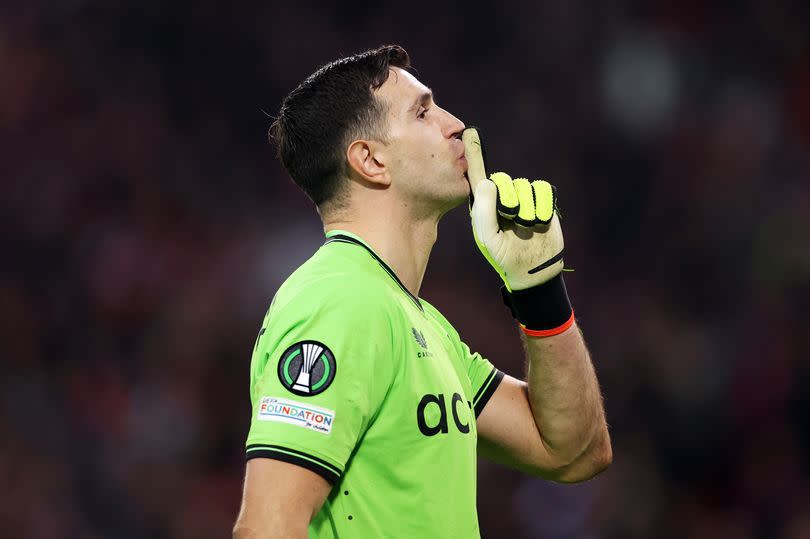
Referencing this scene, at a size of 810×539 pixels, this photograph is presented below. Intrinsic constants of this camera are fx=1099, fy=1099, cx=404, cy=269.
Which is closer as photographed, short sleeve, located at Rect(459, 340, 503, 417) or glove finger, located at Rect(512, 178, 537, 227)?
glove finger, located at Rect(512, 178, 537, 227)

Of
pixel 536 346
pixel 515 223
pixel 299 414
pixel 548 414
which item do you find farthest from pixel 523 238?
pixel 299 414

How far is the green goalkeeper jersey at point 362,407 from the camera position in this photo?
2.29 metres

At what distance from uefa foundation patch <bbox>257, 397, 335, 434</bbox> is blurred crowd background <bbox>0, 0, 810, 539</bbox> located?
4.32 meters

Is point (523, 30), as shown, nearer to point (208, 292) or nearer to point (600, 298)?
point (600, 298)

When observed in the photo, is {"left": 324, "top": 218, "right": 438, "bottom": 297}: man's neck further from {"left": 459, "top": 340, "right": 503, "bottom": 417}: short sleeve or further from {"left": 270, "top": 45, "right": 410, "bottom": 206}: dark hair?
{"left": 459, "top": 340, "right": 503, "bottom": 417}: short sleeve

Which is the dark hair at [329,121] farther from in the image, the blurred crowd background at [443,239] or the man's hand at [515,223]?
the blurred crowd background at [443,239]

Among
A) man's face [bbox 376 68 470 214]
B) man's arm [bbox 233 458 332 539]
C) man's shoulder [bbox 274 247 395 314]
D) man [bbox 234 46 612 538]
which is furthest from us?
man's face [bbox 376 68 470 214]

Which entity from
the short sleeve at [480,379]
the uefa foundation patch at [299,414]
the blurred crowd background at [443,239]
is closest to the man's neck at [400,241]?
the short sleeve at [480,379]

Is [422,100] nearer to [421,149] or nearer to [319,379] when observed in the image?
[421,149]

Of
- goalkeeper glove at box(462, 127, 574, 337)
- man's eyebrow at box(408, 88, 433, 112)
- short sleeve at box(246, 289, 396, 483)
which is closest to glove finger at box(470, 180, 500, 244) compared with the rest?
goalkeeper glove at box(462, 127, 574, 337)

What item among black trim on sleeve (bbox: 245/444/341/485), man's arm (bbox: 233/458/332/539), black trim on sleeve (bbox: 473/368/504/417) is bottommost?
man's arm (bbox: 233/458/332/539)

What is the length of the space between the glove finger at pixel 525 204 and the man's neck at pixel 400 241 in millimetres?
A: 245

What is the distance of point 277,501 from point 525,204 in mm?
1210

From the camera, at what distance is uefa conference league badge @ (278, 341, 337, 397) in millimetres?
2295
